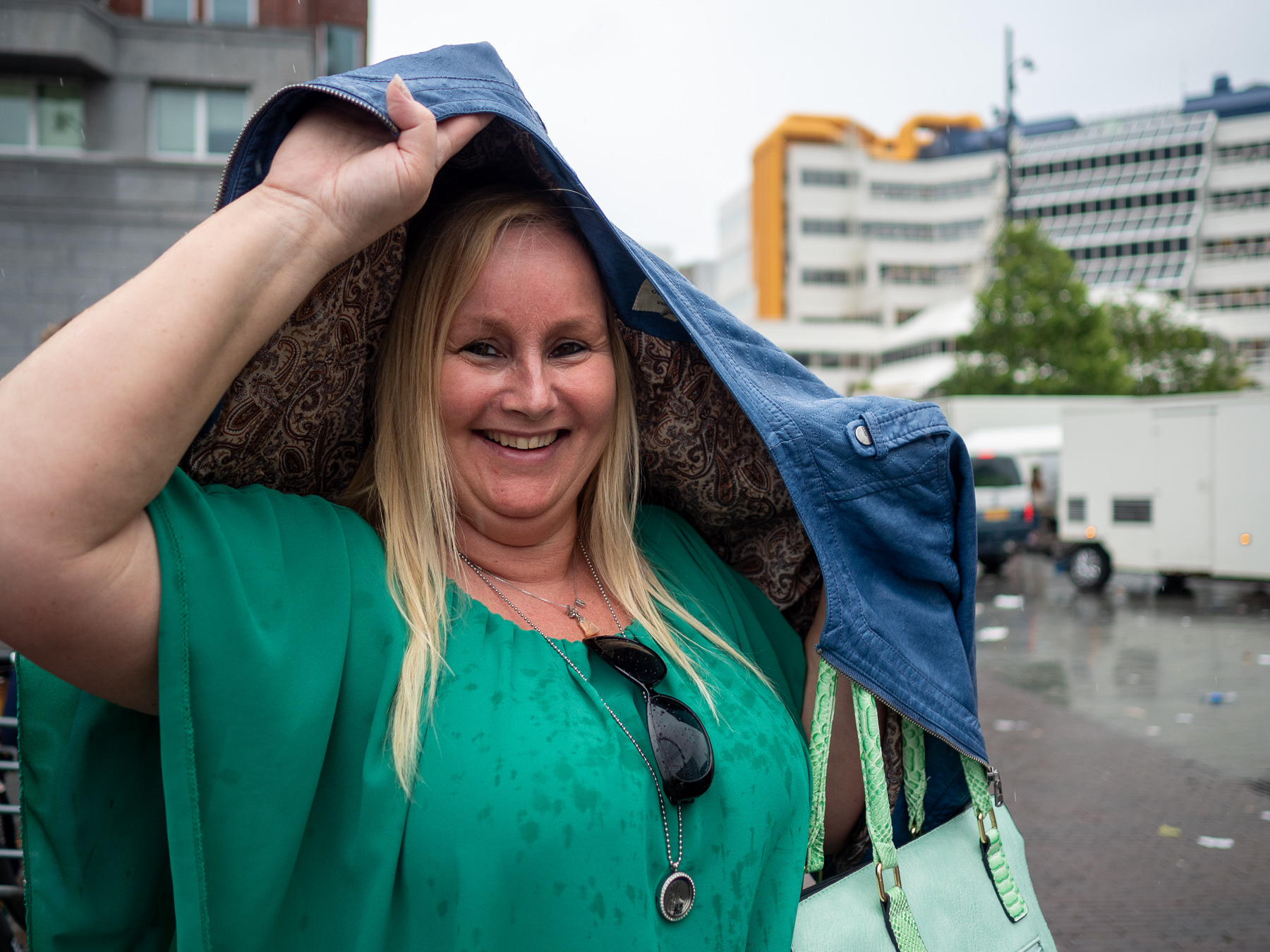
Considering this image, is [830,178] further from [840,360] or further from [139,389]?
[139,389]

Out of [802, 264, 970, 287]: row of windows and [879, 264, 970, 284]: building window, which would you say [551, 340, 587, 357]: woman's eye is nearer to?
[802, 264, 970, 287]: row of windows

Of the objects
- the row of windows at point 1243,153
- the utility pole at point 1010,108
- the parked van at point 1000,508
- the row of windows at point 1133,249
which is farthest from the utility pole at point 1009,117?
the row of windows at point 1243,153

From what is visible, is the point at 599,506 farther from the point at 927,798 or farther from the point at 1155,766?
the point at 1155,766

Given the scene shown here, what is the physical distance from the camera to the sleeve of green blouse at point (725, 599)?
77.8 inches

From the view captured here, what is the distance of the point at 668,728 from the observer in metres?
1.56

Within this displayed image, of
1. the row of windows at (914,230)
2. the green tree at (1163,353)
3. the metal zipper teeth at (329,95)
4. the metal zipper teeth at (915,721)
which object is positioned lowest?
the metal zipper teeth at (915,721)

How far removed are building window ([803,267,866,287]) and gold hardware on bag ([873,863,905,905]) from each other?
77769 millimetres

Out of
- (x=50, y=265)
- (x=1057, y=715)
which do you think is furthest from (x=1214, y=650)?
(x=50, y=265)

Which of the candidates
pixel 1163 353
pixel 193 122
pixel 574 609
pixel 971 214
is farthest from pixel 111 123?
pixel 971 214

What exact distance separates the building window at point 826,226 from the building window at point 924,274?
574cm

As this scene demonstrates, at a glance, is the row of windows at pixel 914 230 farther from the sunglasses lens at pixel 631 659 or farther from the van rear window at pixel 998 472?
the sunglasses lens at pixel 631 659

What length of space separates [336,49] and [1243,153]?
75861mm

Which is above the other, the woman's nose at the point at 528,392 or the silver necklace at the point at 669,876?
the woman's nose at the point at 528,392

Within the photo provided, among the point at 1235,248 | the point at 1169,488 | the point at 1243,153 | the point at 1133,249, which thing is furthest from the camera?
the point at 1133,249
